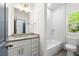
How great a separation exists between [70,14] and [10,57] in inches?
44.5

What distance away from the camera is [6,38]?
5.40 feet

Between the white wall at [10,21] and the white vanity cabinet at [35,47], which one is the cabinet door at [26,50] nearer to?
the white vanity cabinet at [35,47]

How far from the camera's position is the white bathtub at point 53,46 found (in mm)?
1716

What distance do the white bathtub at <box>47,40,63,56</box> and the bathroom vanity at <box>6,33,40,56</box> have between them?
0.57 ft

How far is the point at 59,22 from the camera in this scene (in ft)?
5.58

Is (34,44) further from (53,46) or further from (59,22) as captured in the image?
(59,22)

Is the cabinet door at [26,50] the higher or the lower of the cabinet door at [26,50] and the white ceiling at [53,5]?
the lower

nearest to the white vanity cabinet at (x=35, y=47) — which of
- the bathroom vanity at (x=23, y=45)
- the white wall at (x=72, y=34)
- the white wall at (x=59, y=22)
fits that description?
the bathroom vanity at (x=23, y=45)

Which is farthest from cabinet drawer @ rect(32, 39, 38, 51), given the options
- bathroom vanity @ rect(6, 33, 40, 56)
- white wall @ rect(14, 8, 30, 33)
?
white wall @ rect(14, 8, 30, 33)

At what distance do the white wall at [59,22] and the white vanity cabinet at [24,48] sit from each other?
341mm

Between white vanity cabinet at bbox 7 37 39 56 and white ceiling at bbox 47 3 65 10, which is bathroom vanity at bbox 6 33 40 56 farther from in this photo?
white ceiling at bbox 47 3 65 10

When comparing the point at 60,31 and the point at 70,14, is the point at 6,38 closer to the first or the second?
the point at 60,31

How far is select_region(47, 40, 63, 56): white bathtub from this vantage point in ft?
5.63

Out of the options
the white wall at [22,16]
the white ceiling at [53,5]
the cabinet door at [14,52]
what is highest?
the white ceiling at [53,5]
